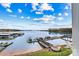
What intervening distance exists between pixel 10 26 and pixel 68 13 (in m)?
0.35

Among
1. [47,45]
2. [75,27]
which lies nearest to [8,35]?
[47,45]

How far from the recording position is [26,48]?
1461mm

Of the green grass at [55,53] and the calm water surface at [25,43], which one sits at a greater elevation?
the calm water surface at [25,43]

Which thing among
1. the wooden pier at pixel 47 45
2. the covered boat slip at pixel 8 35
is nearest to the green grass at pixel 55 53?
the wooden pier at pixel 47 45

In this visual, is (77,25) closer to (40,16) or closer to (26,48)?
(40,16)

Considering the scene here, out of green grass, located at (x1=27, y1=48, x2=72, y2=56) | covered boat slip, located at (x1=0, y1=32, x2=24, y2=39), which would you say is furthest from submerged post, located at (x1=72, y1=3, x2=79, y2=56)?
covered boat slip, located at (x1=0, y1=32, x2=24, y2=39)

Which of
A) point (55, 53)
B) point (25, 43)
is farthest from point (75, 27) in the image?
point (25, 43)

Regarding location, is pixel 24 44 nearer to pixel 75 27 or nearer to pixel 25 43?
pixel 25 43

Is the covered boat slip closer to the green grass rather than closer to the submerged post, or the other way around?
the green grass

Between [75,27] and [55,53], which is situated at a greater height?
[75,27]

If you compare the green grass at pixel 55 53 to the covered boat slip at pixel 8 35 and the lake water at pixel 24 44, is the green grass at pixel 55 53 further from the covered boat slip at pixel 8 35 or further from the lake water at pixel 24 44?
the covered boat slip at pixel 8 35

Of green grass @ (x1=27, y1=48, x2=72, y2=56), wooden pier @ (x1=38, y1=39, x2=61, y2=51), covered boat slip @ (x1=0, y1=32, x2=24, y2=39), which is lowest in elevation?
green grass @ (x1=27, y1=48, x2=72, y2=56)

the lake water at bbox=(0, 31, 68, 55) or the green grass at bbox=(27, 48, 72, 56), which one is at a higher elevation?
the lake water at bbox=(0, 31, 68, 55)

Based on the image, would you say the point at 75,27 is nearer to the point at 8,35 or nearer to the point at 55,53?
the point at 55,53
